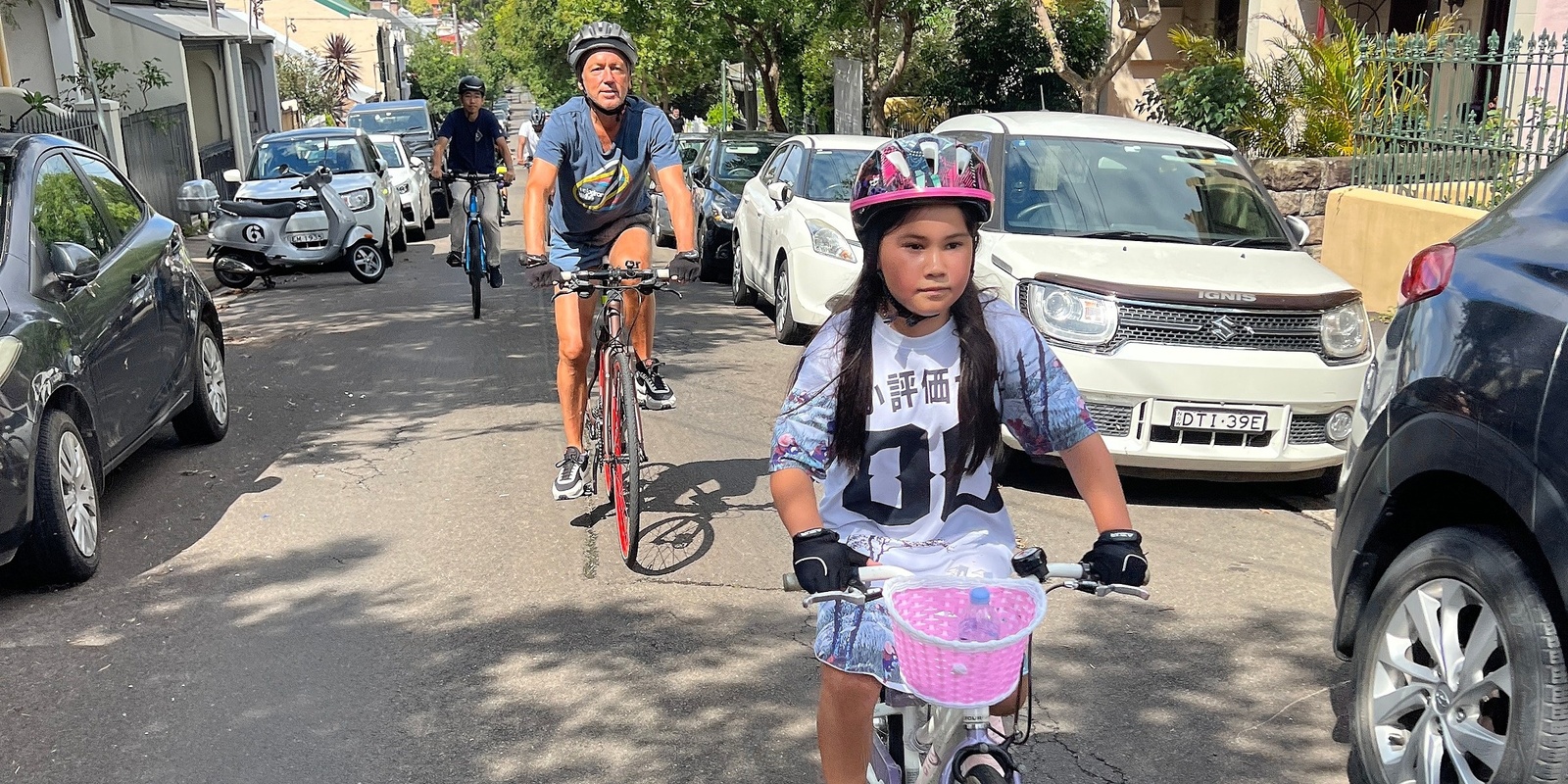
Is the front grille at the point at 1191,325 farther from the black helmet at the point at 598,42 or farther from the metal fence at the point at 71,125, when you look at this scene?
the metal fence at the point at 71,125

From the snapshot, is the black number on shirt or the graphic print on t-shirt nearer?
the black number on shirt

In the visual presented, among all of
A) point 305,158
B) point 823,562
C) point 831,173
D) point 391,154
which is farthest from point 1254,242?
point 391,154

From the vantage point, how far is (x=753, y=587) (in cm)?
546

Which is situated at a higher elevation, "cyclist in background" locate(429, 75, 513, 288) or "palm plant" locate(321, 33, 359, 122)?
"palm plant" locate(321, 33, 359, 122)

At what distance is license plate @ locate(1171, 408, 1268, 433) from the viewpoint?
633cm

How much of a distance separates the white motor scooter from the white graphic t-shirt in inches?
513

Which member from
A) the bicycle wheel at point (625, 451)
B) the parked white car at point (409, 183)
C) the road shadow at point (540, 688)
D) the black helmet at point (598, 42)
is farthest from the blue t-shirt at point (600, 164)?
the parked white car at point (409, 183)

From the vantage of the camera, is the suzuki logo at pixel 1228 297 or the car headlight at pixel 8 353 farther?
the suzuki logo at pixel 1228 297

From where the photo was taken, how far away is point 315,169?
17.3 meters

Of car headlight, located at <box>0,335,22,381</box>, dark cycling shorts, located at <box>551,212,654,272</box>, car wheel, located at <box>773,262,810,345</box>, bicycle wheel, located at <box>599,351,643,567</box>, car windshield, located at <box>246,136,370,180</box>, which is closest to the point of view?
car headlight, located at <box>0,335,22,381</box>

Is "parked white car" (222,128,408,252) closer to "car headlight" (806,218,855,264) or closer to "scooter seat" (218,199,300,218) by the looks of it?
"scooter seat" (218,199,300,218)

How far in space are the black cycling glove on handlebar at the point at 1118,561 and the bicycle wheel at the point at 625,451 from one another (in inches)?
122

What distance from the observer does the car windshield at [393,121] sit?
2933 centimetres

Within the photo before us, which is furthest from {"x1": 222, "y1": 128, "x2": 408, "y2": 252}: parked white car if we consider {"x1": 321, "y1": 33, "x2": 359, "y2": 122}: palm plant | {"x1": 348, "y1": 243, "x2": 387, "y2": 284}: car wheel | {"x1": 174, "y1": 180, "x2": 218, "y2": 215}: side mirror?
{"x1": 321, "y1": 33, "x2": 359, "y2": 122}: palm plant
